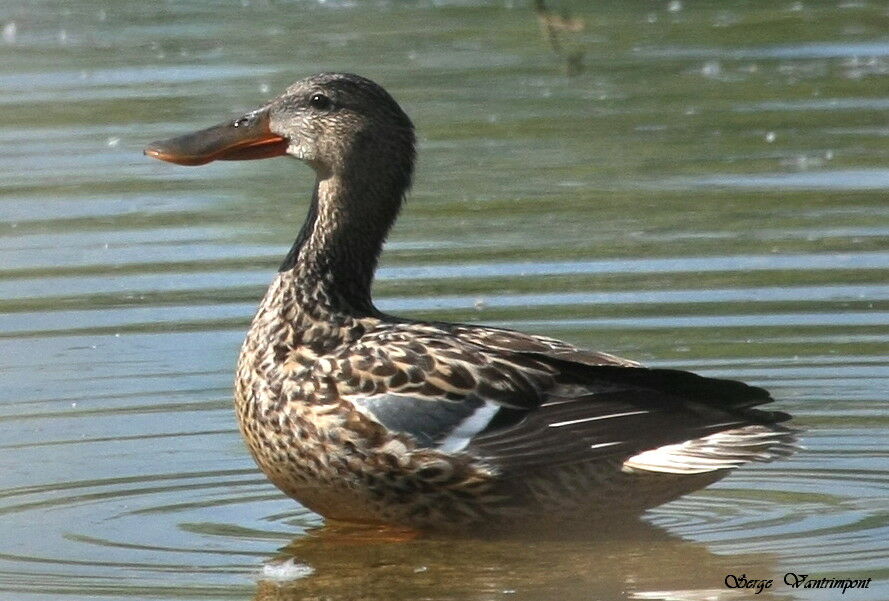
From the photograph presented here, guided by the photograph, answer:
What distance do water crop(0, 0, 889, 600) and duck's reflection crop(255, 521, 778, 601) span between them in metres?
0.01

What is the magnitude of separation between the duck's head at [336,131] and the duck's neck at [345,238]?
47mm

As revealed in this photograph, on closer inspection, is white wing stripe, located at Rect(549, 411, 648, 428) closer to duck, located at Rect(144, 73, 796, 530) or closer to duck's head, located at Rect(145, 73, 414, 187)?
duck, located at Rect(144, 73, 796, 530)

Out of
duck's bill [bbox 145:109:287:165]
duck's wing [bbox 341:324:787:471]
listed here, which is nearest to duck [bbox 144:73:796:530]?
duck's wing [bbox 341:324:787:471]

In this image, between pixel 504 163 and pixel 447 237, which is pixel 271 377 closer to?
pixel 447 237

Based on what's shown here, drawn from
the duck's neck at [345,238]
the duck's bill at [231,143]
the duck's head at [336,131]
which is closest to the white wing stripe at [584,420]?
the duck's neck at [345,238]

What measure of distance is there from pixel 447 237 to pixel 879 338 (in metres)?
2.62

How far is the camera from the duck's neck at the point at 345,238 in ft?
26.0

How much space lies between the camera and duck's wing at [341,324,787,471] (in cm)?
719

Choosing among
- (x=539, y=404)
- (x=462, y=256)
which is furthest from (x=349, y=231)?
(x=462, y=256)

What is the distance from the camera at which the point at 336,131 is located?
802 centimetres

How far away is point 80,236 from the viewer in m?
11.4

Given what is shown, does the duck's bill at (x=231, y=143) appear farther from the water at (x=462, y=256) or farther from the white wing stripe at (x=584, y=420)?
the white wing stripe at (x=584, y=420)

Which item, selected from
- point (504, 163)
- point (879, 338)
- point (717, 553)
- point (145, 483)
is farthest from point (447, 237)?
point (717, 553)

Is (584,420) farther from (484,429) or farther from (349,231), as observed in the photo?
(349,231)
